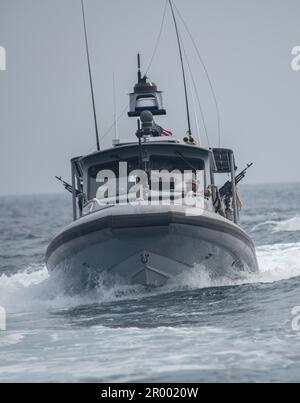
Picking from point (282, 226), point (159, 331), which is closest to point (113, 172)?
point (159, 331)

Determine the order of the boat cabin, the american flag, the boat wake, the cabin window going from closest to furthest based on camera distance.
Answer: the boat wake → the boat cabin → the cabin window → the american flag

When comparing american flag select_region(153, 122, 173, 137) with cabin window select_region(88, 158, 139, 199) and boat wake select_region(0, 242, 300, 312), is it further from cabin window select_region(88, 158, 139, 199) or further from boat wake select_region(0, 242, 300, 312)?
boat wake select_region(0, 242, 300, 312)

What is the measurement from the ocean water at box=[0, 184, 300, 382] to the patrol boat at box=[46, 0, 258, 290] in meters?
0.35

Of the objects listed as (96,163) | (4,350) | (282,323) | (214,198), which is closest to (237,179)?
(214,198)

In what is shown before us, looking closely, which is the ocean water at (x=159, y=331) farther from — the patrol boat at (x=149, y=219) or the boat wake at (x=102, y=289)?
the patrol boat at (x=149, y=219)

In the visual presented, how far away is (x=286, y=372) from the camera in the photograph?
8.31m

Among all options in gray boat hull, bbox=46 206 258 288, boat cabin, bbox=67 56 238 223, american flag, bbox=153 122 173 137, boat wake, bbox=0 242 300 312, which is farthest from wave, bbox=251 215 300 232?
gray boat hull, bbox=46 206 258 288

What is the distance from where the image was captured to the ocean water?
28.2 ft

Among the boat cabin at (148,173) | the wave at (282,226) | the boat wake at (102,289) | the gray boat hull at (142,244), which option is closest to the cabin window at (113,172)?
the boat cabin at (148,173)

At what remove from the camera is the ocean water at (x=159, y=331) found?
8609 mm

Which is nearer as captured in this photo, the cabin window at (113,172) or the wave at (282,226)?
the cabin window at (113,172)

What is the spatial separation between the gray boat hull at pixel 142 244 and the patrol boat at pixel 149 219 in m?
0.01

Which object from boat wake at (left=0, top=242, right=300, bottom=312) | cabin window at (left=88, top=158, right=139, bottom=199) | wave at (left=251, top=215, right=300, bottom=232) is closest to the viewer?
boat wake at (left=0, top=242, right=300, bottom=312)

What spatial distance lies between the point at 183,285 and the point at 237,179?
336 centimetres
